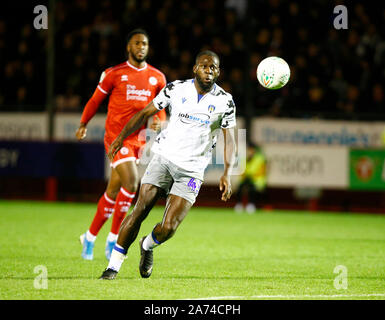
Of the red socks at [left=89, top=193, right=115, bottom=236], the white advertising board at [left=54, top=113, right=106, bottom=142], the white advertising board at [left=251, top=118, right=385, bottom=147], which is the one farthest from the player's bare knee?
the white advertising board at [left=54, top=113, right=106, bottom=142]

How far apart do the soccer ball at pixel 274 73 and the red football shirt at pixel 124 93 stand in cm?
152

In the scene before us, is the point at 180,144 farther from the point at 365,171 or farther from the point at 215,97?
the point at 365,171

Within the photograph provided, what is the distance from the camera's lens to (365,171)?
18266 millimetres

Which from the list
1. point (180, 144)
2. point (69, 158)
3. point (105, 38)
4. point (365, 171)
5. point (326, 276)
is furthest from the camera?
point (105, 38)

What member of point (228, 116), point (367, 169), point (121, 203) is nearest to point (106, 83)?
point (121, 203)

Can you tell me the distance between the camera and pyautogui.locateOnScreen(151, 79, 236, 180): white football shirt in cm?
770

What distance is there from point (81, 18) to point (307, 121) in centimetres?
795

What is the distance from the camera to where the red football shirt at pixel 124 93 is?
949 cm

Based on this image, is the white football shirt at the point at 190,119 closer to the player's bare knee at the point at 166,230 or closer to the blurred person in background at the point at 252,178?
the player's bare knee at the point at 166,230

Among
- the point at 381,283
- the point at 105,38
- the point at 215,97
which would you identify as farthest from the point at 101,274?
the point at 105,38
